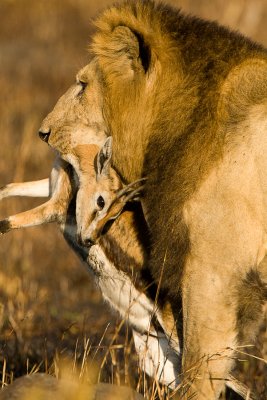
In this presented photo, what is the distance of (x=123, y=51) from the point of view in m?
4.87

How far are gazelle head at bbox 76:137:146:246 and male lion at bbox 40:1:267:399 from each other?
0.08 meters

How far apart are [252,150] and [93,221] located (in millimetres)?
952

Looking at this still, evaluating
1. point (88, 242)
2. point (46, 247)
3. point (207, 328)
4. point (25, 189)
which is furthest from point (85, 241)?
point (46, 247)

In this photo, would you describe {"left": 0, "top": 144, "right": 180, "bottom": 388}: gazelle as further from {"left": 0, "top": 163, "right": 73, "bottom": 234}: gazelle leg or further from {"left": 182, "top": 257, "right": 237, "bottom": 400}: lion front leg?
{"left": 182, "top": 257, "right": 237, "bottom": 400}: lion front leg

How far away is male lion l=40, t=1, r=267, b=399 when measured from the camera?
4324mm

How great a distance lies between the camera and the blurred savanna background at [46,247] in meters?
6.00

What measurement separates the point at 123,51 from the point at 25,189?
3.20ft

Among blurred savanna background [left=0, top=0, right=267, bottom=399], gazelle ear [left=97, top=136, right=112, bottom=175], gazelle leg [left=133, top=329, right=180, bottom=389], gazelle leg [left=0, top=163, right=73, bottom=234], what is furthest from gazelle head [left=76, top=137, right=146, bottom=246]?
gazelle leg [left=133, top=329, right=180, bottom=389]

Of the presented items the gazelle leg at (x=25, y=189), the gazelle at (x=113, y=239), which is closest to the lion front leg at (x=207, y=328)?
the gazelle at (x=113, y=239)

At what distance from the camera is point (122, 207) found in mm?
A: 4992

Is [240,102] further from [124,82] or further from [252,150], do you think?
[124,82]

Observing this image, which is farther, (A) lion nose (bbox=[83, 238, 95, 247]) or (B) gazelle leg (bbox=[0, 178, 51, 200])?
(B) gazelle leg (bbox=[0, 178, 51, 200])

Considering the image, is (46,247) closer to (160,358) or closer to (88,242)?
(160,358)

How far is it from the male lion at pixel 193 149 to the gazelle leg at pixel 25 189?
0.37m
